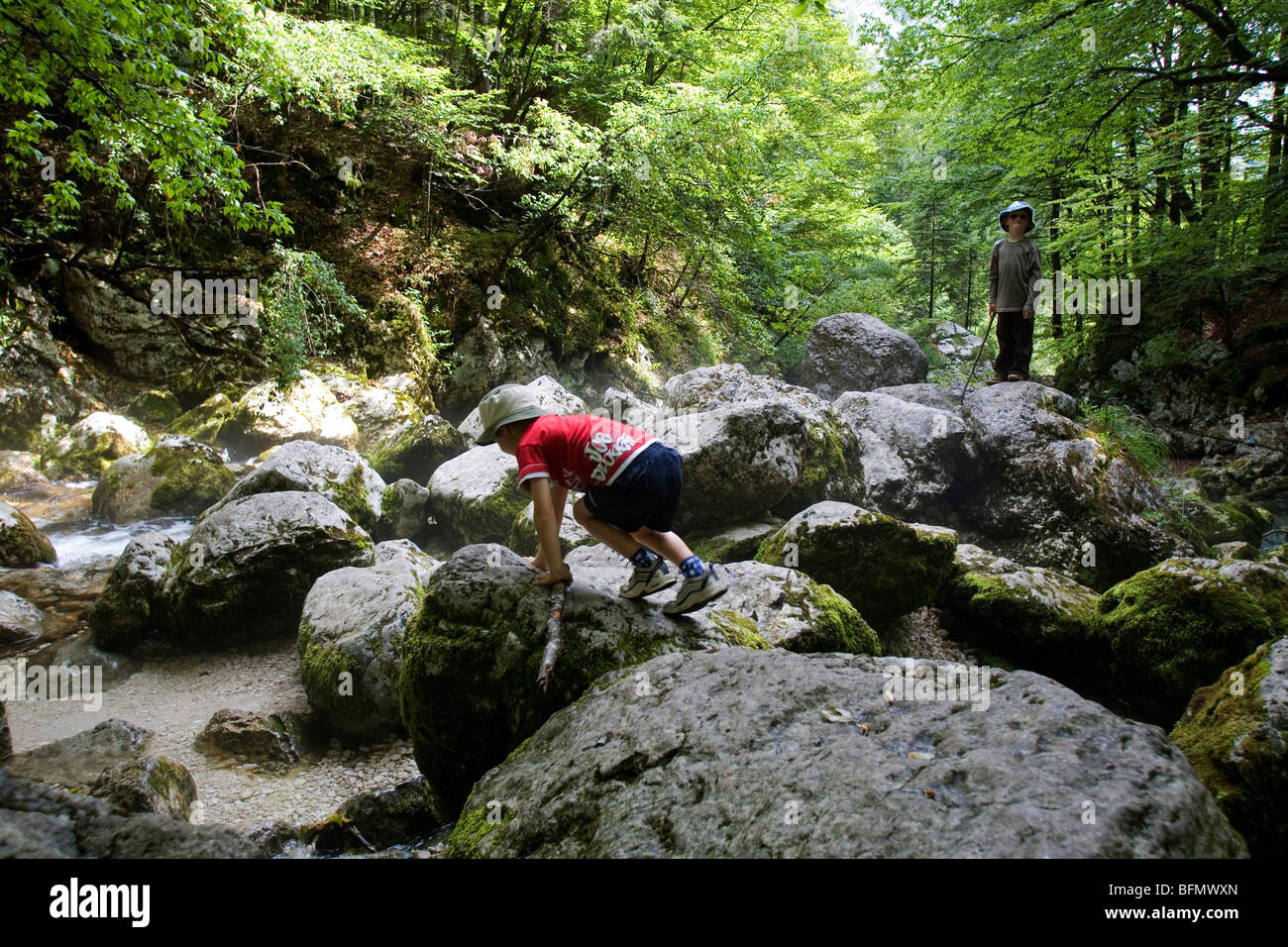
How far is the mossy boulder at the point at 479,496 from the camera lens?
8312 millimetres

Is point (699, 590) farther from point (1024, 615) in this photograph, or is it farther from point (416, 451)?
point (416, 451)

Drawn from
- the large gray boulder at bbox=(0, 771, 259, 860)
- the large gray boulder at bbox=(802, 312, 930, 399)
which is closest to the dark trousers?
the large gray boulder at bbox=(802, 312, 930, 399)

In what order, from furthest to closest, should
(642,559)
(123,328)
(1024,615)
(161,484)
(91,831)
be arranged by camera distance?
(123,328), (161,484), (1024,615), (642,559), (91,831)

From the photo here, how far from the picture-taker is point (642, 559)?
143 inches

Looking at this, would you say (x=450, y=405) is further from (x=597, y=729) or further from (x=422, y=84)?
(x=597, y=729)

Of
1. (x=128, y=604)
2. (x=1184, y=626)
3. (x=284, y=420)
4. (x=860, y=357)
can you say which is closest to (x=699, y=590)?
(x=1184, y=626)

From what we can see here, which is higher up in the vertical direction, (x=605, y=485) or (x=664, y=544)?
(x=605, y=485)

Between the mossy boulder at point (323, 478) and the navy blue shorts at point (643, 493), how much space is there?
5.56 m

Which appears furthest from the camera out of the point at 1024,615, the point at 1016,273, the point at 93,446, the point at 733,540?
the point at 93,446

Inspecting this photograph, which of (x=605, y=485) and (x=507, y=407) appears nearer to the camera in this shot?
(x=605, y=485)

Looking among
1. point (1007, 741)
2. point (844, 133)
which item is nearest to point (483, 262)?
point (844, 133)

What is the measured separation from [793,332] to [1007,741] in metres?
17.5

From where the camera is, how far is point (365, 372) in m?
12.2

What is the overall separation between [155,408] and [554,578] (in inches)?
429
